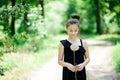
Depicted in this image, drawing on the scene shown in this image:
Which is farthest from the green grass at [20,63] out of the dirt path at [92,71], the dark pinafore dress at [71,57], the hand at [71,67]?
the hand at [71,67]

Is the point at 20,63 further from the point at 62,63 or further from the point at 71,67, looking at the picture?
the point at 71,67

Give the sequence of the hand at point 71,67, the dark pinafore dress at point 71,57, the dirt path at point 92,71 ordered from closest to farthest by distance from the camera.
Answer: the hand at point 71,67, the dark pinafore dress at point 71,57, the dirt path at point 92,71

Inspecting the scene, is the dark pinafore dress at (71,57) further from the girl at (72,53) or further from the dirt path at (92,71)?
the dirt path at (92,71)

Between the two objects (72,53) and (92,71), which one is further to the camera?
(92,71)

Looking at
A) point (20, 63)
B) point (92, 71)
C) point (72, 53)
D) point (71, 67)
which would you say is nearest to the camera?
point (71, 67)

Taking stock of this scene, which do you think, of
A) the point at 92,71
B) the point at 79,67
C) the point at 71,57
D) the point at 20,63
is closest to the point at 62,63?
the point at 71,57

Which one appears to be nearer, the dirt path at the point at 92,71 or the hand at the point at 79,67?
the hand at the point at 79,67

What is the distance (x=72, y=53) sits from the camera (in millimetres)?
5727

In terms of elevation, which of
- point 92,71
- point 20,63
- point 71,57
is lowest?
point 92,71

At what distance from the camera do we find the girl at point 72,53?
5641mm

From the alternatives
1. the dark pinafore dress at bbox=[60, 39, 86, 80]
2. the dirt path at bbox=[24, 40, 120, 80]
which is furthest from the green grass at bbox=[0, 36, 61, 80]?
the dark pinafore dress at bbox=[60, 39, 86, 80]

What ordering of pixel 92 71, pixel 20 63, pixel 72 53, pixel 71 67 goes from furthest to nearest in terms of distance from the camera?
pixel 20 63
pixel 92 71
pixel 72 53
pixel 71 67

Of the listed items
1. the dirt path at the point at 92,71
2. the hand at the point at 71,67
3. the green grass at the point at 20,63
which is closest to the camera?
the hand at the point at 71,67

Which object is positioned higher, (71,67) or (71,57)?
(71,57)
